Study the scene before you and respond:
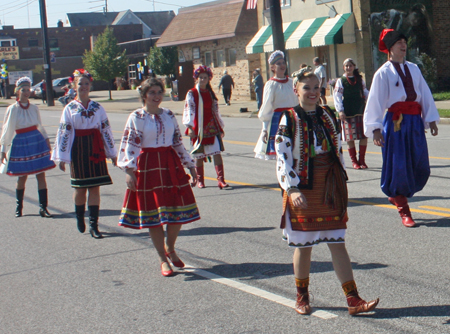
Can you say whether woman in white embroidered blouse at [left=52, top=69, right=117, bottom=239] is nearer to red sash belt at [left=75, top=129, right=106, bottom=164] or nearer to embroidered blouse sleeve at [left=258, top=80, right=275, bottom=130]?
red sash belt at [left=75, top=129, right=106, bottom=164]

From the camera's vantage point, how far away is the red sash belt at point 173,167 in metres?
5.70

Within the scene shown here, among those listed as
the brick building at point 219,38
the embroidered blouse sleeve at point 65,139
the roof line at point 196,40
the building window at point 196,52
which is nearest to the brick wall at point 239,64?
the brick building at point 219,38

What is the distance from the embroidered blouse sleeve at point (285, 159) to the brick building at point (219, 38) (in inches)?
1254

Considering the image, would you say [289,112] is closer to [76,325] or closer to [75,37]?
[76,325]

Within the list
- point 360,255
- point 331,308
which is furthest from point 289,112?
point 360,255

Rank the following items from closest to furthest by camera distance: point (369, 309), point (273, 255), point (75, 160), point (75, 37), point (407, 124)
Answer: point (369, 309) < point (273, 255) < point (407, 124) < point (75, 160) < point (75, 37)

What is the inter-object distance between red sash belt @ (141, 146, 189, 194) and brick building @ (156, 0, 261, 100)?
1202 inches

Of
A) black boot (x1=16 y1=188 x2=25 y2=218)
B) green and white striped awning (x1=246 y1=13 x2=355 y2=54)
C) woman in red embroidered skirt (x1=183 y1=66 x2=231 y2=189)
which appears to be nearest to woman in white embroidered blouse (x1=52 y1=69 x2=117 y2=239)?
black boot (x1=16 y1=188 x2=25 y2=218)

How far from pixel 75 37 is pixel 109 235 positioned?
72.4m

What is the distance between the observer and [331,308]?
4586 mm

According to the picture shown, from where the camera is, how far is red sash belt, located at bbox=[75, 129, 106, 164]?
718cm

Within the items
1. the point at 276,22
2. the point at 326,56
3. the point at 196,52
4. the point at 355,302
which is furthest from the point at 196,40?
the point at 355,302

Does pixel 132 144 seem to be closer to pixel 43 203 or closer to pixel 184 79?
pixel 43 203

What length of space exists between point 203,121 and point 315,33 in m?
19.6
